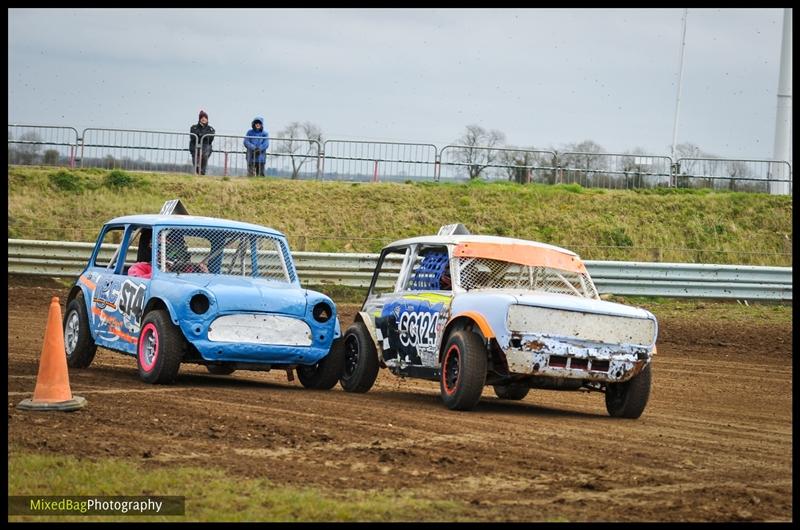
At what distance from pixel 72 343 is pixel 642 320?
6101 millimetres

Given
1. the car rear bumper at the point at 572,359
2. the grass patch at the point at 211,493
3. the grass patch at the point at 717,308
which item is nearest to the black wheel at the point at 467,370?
the car rear bumper at the point at 572,359

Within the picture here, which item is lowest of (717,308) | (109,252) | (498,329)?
(717,308)

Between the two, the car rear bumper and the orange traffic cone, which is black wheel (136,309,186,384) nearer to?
the orange traffic cone

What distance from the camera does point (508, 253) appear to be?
12.5 meters

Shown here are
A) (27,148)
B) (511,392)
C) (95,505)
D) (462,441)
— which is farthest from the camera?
(27,148)

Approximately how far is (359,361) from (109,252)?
9231 mm

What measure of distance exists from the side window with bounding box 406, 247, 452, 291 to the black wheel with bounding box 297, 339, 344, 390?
93 centimetres

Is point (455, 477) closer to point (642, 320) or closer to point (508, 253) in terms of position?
point (642, 320)

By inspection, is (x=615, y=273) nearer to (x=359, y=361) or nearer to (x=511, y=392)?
(x=511, y=392)

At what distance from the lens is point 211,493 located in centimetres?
710

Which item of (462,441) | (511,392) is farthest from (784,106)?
(462,441)

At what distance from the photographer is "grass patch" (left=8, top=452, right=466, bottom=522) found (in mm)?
6605

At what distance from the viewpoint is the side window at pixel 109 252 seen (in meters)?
14.0
